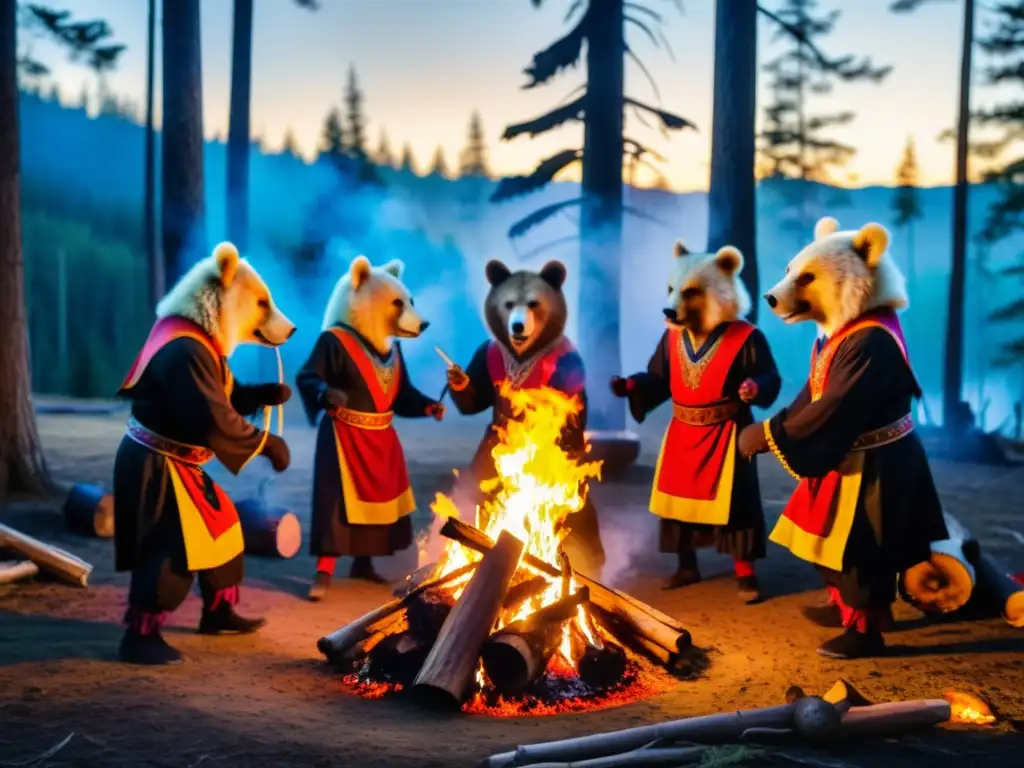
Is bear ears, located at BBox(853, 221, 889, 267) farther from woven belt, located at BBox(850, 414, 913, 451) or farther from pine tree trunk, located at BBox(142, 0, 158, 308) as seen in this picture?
pine tree trunk, located at BBox(142, 0, 158, 308)

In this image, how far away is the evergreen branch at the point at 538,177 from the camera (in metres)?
11.4

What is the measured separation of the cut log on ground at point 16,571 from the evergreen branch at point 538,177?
7312mm

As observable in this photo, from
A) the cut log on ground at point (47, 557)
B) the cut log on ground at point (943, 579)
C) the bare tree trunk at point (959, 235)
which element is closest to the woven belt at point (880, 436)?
the cut log on ground at point (943, 579)

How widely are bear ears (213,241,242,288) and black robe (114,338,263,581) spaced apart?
14.2 inches

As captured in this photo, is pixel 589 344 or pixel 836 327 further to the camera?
pixel 589 344

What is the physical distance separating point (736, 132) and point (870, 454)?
18.1 feet

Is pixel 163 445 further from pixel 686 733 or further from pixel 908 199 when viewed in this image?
pixel 908 199

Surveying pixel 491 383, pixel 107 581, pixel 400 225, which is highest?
pixel 400 225

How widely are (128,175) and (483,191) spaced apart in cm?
1152

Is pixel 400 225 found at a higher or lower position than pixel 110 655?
higher

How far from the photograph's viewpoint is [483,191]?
3394 centimetres

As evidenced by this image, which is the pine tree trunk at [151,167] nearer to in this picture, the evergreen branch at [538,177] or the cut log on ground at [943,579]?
the evergreen branch at [538,177]

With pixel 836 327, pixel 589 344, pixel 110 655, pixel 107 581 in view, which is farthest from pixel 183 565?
pixel 589 344

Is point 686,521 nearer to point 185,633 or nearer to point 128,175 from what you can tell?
point 185,633
